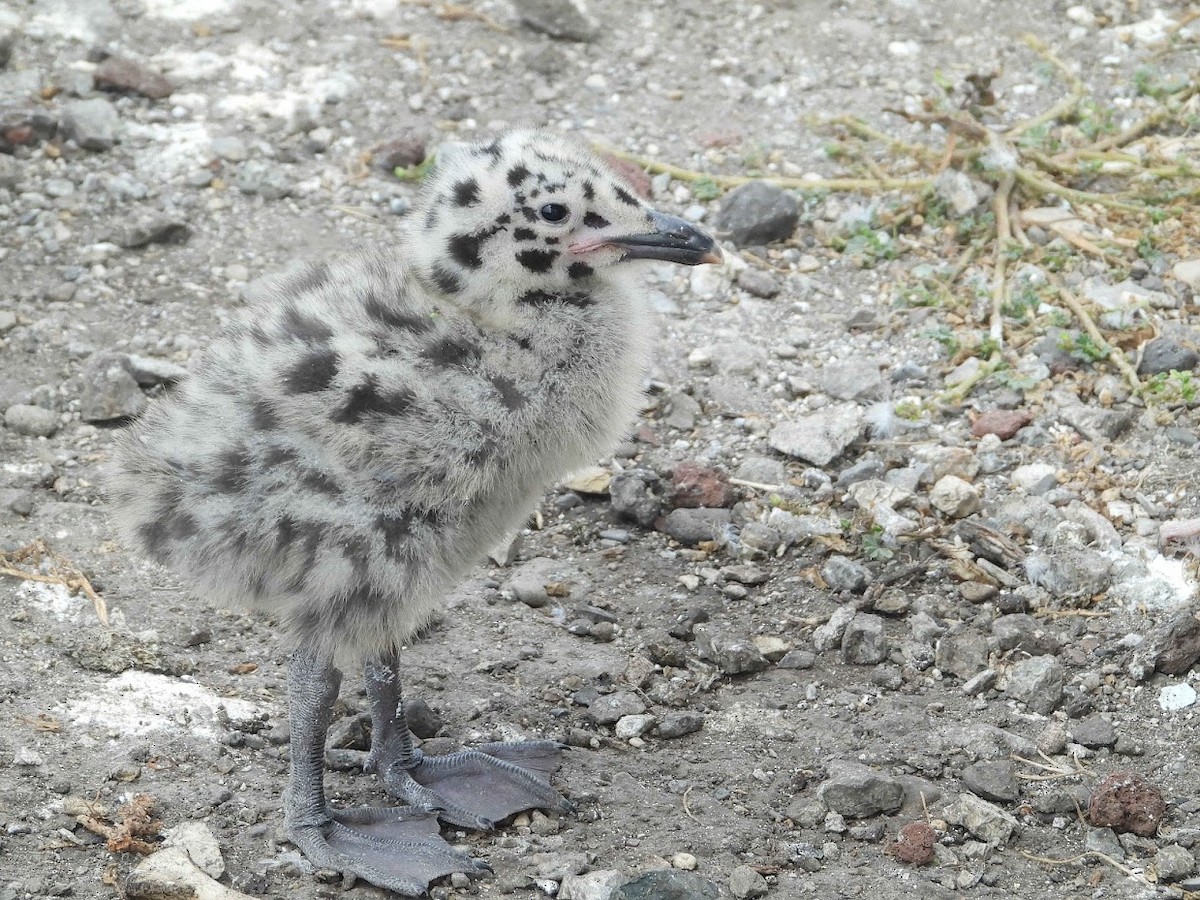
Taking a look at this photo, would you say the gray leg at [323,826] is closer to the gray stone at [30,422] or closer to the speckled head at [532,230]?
the speckled head at [532,230]

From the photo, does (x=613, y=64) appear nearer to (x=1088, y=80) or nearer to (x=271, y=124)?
(x=271, y=124)

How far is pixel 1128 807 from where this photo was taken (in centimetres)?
412

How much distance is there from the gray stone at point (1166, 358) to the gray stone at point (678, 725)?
2.43m

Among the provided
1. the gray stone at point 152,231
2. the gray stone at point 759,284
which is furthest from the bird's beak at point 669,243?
the gray stone at point 152,231

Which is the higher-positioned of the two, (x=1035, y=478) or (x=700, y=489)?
(x=1035, y=478)

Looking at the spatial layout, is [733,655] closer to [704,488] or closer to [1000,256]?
[704,488]

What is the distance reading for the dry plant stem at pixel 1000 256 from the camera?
6.22m

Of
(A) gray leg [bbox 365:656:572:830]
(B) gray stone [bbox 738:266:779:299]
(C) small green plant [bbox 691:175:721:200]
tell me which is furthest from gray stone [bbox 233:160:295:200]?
(A) gray leg [bbox 365:656:572:830]

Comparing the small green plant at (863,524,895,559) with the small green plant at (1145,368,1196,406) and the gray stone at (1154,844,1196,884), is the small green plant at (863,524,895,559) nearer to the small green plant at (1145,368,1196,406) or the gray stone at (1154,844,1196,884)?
the small green plant at (1145,368,1196,406)

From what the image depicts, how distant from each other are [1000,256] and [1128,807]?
2985 mm

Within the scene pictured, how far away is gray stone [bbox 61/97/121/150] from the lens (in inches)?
284

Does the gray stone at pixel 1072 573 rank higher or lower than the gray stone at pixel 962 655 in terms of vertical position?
higher

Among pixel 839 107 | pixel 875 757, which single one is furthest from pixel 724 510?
pixel 839 107

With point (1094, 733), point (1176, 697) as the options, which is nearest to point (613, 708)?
point (1094, 733)
